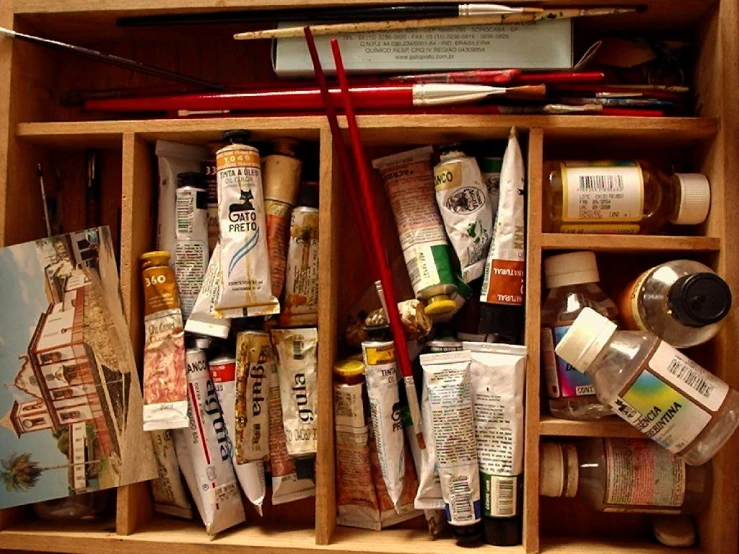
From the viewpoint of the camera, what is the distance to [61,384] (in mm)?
947

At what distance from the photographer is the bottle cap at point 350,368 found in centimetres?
91

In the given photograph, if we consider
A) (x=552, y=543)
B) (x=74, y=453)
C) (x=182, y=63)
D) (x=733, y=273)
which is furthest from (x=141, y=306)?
(x=733, y=273)

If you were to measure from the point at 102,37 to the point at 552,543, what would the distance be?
0.98m

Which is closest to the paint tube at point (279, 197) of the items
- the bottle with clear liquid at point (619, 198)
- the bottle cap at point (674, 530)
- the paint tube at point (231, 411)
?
the paint tube at point (231, 411)

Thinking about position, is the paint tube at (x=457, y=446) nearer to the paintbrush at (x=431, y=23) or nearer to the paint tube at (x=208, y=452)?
the paint tube at (x=208, y=452)

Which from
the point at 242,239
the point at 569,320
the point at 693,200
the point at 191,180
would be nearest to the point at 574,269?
the point at 569,320

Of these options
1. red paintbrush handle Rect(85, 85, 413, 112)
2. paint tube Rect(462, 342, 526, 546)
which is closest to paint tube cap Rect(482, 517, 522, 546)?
paint tube Rect(462, 342, 526, 546)

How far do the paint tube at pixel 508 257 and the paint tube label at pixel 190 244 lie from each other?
0.39 m

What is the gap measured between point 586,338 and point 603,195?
190mm

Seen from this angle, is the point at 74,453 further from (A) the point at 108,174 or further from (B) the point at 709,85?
(B) the point at 709,85

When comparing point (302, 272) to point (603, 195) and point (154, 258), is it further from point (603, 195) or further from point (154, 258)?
point (603, 195)

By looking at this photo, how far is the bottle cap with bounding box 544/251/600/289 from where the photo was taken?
0.90 meters

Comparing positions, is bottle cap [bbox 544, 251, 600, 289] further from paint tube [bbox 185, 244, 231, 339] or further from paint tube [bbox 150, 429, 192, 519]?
paint tube [bbox 150, 429, 192, 519]

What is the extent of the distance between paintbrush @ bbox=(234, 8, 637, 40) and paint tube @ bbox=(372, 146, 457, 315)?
0.55 ft
